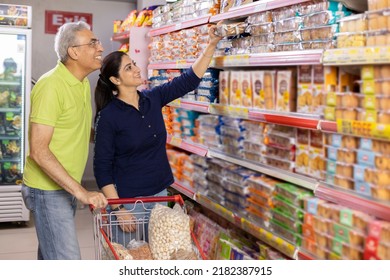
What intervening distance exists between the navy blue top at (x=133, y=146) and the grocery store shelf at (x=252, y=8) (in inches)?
17.8

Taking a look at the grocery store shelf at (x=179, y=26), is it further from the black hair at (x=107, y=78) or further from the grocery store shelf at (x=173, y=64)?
the black hair at (x=107, y=78)

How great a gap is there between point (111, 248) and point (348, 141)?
1281 mm

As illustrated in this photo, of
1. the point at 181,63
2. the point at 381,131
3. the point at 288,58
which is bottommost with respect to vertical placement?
the point at 381,131

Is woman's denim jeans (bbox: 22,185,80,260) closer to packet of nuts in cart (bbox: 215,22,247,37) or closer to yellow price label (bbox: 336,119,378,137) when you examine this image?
packet of nuts in cart (bbox: 215,22,247,37)

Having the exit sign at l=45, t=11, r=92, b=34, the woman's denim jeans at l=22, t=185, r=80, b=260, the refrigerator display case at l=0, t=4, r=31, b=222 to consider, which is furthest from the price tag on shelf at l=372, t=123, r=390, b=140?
the exit sign at l=45, t=11, r=92, b=34

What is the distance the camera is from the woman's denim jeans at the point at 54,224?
3.41 metres

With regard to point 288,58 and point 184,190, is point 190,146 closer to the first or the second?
point 184,190

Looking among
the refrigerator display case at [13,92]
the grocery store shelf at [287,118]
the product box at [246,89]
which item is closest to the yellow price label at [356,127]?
the grocery store shelf at [287,118]

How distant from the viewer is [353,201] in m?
2.87

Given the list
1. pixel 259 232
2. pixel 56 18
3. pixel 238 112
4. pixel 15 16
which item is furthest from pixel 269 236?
pixel 56 18

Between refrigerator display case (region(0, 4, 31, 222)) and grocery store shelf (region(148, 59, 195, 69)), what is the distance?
1697mm

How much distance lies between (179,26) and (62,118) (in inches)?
80.8

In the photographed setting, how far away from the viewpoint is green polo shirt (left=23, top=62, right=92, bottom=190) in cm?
330

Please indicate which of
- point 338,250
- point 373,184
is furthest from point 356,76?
point 338,250
